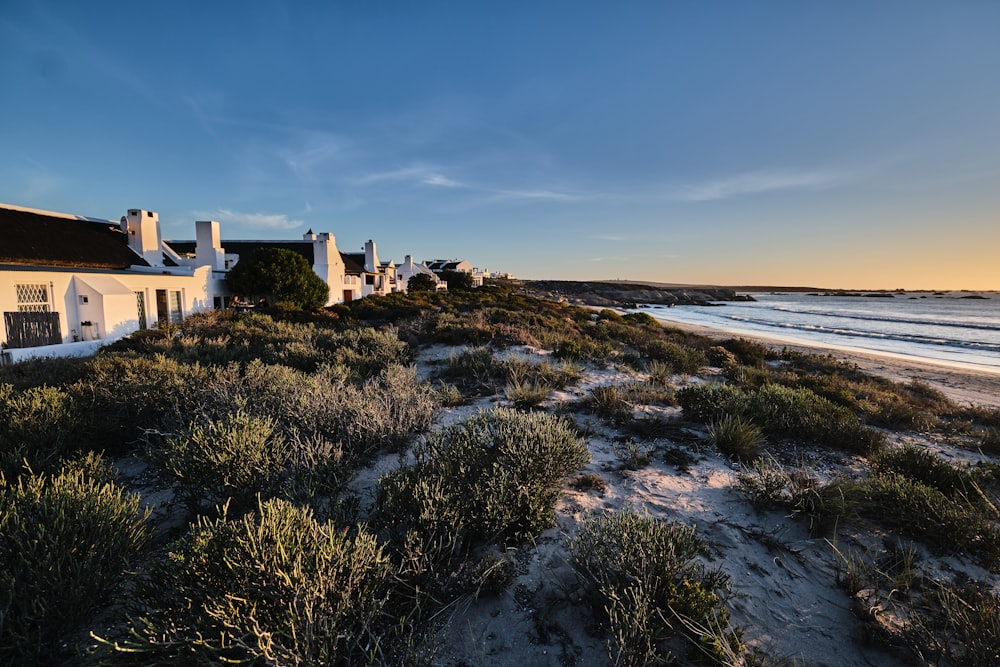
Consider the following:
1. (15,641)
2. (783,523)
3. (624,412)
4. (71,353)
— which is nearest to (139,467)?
(15,641)

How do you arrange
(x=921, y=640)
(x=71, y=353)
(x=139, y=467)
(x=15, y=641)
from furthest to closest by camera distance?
(x=71, y=353)
(x=139, y=467)
(x=921, y=640)
(x=15, y=641)

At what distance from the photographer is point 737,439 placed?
190 inches

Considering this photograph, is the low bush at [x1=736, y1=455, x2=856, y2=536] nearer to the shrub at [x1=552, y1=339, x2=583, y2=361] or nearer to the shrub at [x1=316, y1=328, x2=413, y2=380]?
the shrub at [x1=552, y1=339, x2=583, y2=361]

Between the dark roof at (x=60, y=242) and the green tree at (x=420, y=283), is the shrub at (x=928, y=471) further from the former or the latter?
the green tree at (x=420, y=283)

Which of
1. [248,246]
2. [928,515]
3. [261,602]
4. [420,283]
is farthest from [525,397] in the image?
[420,283]

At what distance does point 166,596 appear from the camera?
80.8 inches

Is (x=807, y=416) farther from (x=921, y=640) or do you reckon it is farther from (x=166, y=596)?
(x=166, y=596)

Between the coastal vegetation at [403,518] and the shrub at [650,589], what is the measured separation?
2 centimetres

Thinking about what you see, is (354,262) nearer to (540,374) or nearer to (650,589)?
(540,374)

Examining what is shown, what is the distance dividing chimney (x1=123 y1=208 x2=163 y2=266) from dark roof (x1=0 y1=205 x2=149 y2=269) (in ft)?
1.23

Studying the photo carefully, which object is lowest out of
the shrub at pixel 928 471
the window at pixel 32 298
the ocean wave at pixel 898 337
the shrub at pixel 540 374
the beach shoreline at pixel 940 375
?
the beach shoreline at pixel 940 375

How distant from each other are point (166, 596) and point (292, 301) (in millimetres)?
25397

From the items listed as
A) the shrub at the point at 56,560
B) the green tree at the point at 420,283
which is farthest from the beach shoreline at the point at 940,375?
the green tree at the point at 420,283

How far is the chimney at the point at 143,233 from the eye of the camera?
20391 mm
